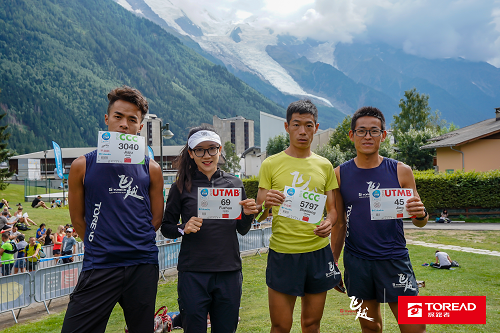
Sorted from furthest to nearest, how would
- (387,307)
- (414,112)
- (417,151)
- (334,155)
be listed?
1. (414,112)
2. (334,155)
3. (417,151)
4. (387,307)

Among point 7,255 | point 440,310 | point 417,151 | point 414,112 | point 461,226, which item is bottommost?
point 461,226

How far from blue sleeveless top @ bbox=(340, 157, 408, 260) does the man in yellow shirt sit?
0.19 m

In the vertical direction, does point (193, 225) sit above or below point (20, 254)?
above

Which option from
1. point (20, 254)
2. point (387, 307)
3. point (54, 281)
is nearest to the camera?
point (387, 307)

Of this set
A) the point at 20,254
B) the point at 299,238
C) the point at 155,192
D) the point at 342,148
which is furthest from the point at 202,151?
the point at 342,148

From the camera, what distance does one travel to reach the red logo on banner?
3.69m

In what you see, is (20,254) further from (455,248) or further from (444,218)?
(444,218)

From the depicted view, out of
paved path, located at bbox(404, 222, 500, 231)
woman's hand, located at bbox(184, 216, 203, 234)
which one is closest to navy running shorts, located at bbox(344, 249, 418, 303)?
woman's hand, located at bbox(184, 216, 203, 234)

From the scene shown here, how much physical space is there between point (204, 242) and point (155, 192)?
0.71 meters

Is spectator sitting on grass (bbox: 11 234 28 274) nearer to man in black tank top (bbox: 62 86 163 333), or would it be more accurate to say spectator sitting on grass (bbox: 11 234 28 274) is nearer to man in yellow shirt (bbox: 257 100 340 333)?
man in black tank top (bbox: 62 86 163 333)

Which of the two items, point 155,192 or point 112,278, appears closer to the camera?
point 112,278

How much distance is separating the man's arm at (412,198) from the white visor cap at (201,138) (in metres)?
2.12

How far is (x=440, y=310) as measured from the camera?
389cm

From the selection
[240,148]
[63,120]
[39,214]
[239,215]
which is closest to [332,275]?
[239,215]
